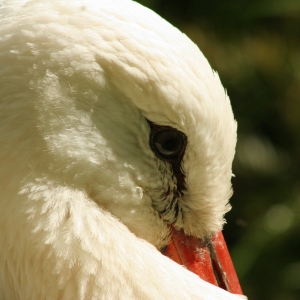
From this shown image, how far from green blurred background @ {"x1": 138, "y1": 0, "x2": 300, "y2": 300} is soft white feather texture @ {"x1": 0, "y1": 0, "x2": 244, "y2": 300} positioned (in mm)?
2479

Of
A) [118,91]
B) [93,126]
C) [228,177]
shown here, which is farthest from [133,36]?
[228,177]

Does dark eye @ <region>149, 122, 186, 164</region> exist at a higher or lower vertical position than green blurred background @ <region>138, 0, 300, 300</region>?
higher

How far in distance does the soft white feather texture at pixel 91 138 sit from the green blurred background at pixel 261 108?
248 cm

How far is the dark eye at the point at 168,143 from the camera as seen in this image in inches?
68.6

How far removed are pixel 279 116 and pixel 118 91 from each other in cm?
305

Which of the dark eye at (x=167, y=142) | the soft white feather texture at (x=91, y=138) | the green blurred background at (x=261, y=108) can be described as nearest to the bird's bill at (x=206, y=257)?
the soft white feather texture at (x=91, y=138)

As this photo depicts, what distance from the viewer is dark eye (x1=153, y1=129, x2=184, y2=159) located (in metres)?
1.74

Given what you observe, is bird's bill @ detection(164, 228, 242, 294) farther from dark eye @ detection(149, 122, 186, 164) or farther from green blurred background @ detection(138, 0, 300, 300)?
green blurred background @ detection(138, 0, 300, 300)

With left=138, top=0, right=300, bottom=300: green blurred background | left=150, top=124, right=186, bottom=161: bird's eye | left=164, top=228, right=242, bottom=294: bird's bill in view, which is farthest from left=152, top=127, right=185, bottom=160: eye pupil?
left=138, top=0, right=300, bottom=300: green blurred background

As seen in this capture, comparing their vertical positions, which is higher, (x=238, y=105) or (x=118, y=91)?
(x=118, y=91)

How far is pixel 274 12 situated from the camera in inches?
169

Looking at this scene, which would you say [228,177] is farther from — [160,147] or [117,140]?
[117,140]

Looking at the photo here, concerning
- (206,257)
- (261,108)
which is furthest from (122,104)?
(261,108)

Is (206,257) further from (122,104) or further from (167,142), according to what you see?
(122,104)
